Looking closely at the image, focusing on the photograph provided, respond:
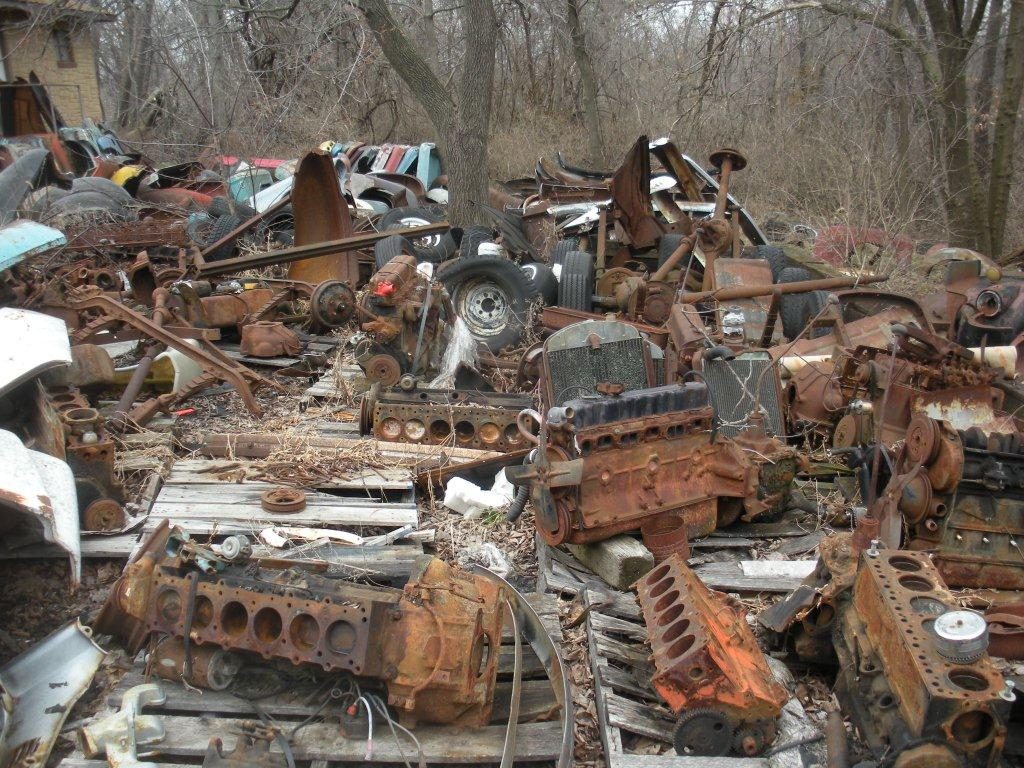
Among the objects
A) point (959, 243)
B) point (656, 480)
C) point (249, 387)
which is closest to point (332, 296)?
point (249, 387)

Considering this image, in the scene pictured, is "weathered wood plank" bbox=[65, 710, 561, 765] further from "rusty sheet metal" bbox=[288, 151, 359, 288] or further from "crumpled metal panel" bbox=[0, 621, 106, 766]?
"rusty sheet metal" bbox=[288, 151, 359, 288]

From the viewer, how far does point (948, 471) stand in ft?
11.8

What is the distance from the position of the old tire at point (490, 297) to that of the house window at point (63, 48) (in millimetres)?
18433

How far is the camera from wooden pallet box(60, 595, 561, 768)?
9.41 ft

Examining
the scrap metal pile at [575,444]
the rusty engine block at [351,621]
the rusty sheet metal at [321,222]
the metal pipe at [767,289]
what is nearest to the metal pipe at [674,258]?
the scrap metal pile at [575,444]

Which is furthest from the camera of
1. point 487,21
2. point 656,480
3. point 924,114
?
point 924,114

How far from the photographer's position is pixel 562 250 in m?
8.79

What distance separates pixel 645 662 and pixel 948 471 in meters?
1.53

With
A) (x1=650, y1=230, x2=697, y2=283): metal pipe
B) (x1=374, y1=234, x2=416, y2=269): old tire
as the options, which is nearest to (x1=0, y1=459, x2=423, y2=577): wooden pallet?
(x1=374, y1=234, x2=416, y2=269): old tire

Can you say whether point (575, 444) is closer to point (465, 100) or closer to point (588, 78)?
point (465, 100)

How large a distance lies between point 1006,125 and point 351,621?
416 inches

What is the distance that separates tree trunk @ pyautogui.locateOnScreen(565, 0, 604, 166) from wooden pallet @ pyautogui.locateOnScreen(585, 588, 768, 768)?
14.1 meters

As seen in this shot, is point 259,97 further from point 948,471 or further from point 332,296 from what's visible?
point 948,471

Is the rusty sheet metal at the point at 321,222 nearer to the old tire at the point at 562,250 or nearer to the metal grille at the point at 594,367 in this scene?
the old tire at the point at 562,250
